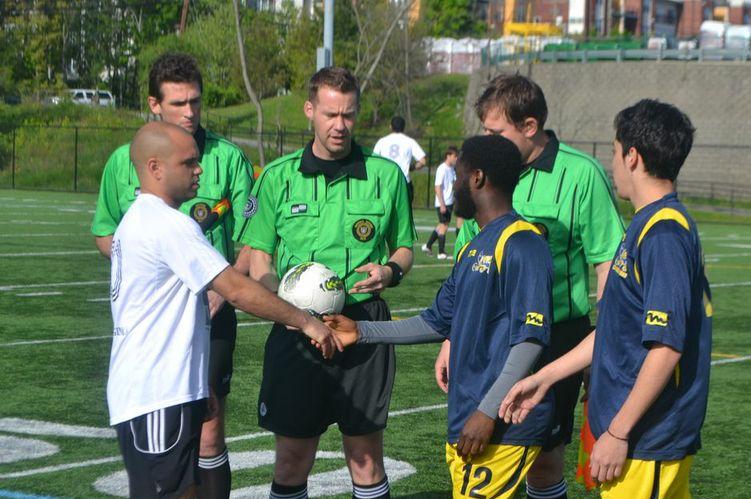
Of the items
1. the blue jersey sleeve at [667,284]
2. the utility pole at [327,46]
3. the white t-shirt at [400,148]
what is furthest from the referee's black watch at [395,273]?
the utility pole at [327,46]

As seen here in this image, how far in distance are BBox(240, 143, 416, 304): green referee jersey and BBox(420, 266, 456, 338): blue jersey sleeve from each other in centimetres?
74

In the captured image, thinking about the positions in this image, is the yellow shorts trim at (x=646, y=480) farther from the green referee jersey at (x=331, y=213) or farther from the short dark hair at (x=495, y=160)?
the green referee jersey at (x=331, y=213)

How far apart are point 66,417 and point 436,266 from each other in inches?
435

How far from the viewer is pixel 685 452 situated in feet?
12.7

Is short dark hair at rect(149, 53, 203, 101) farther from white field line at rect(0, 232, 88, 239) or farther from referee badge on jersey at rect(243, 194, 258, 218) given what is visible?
white field line at rect(0, 232, 88, 239)

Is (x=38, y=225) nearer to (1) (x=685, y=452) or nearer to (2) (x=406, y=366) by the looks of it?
(2) (x=406, y=366)

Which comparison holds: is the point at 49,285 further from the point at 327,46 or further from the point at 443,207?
the point at 327,46

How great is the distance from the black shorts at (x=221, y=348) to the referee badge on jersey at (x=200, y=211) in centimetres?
46

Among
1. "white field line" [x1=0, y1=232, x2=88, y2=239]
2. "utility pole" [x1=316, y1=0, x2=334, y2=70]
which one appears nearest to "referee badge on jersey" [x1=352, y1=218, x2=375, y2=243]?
"utility pole" [x1=316, y1=0, x2=334, y2=70]

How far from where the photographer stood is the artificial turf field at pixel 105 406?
6.86m

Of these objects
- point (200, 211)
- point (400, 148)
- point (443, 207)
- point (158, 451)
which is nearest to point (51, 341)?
point (200, 211)

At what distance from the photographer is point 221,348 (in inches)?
228

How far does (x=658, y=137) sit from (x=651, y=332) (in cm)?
64

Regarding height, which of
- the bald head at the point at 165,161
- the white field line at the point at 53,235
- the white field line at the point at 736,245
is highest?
the bald head at the point at 165,161
